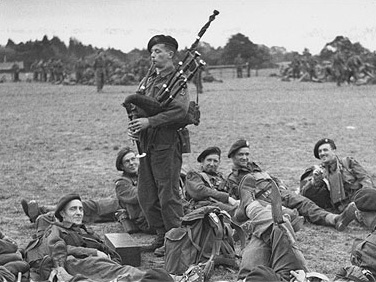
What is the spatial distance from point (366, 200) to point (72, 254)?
2169 millimetres

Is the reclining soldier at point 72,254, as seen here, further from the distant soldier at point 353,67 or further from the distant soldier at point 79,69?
the distant soldier at point 79,69

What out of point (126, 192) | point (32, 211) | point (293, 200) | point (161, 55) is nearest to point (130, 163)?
point (126, 192)

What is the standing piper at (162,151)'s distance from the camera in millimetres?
6309

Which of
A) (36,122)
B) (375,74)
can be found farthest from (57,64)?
(36,122)

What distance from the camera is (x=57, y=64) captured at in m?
44.6

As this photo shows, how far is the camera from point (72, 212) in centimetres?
577

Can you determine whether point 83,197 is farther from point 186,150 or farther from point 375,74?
point 375,74

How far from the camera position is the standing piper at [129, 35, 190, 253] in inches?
248

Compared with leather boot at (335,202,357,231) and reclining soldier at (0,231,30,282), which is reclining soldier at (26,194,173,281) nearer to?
reclining soldier at (0,231,30,282)

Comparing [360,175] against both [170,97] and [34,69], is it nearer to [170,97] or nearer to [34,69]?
[170,97]

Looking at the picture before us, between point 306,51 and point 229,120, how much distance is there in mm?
40228

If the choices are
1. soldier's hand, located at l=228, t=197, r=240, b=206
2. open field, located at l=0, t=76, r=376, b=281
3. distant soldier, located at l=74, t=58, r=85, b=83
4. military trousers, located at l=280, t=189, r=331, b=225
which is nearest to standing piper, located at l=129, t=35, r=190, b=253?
open field, located at l=0, t=76, r=376, b=281

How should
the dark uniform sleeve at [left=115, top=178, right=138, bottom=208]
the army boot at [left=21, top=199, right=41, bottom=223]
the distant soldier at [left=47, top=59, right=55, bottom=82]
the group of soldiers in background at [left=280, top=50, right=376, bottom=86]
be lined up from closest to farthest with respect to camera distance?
the dark uniform sleeve at [left=115, top=178, right=138, bottom=208] < the army boot at [left=21, top=199, right=41, bottom=223] < the group of soldiers in background at [left=280, top=50, right=376, bottom=86] < the distant soldier at [left=47, top=59, right=55, bottom=82]

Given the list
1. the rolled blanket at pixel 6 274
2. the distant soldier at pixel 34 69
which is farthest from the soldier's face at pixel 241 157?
the distant soldier at pixel 34 69
